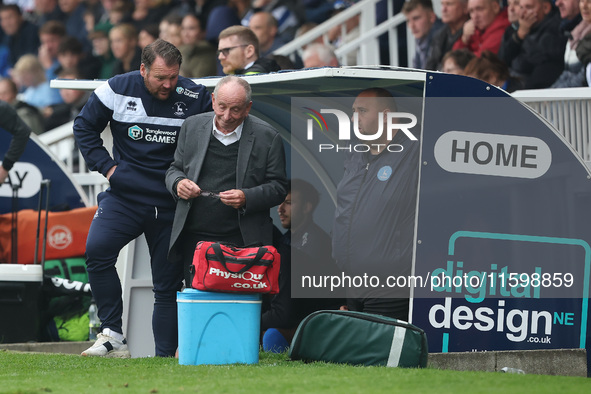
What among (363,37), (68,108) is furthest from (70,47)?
(363,37)

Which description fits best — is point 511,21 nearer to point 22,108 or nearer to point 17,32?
point 22,108

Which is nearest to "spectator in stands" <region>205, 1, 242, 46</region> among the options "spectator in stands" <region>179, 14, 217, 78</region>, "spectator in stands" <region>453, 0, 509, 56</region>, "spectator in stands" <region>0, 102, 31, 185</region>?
"spectator in stands" <region>179, 14, 217, 78</region>

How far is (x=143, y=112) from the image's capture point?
24.3 feet

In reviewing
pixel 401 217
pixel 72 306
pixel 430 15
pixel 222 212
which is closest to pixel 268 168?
pixel 222 212

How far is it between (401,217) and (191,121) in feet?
4.85

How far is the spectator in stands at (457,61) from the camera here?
30.9 ft

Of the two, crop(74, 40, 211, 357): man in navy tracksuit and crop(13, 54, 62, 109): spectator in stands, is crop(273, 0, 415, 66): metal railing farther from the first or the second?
crop(74, 40, 211, 357): man in navy tracksuit

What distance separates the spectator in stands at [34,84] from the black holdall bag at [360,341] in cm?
1013

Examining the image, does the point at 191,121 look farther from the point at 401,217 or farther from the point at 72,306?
the point at 72,306

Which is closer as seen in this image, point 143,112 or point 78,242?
point 143,112

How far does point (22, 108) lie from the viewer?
1444cm

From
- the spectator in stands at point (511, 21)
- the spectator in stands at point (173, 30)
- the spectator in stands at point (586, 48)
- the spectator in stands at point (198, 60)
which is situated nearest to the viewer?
the spectator in stands at point (586, 48)

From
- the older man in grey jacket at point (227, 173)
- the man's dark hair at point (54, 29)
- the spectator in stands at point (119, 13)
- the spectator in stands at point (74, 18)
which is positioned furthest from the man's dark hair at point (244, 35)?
the spectator in stands at point (74, 18)

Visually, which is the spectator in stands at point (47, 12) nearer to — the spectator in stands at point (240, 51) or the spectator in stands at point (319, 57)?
the spectator in stands at point (319, 57)
